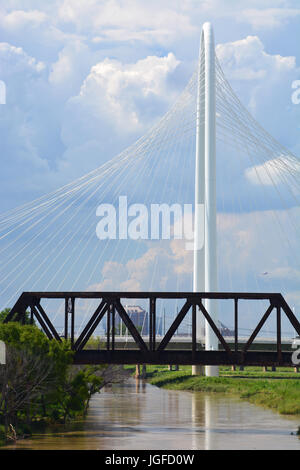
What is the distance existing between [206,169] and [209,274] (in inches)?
357

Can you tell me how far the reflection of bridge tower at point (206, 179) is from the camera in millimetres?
70188

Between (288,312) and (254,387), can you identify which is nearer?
(288,312)

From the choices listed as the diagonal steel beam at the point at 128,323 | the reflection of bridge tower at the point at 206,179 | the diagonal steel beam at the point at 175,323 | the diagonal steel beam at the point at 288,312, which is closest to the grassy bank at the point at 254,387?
the reflection of bridge tower at the point at 206,179

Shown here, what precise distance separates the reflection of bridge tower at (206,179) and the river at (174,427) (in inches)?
264

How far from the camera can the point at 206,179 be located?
70562mm

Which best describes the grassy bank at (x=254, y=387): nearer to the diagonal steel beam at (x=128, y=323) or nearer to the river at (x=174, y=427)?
the river at (x=174, y=427)

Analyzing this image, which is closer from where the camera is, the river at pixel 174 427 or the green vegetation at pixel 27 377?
the green vegetation at pixel 27 377

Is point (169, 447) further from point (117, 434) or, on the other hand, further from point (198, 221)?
point (198, 221)

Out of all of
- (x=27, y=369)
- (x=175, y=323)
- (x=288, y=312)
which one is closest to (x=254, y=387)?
(x=27, y=369)

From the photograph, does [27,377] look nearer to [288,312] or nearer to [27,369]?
[27,369]

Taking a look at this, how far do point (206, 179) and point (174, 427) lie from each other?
77.5 feet

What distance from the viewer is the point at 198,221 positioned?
71.5 m
